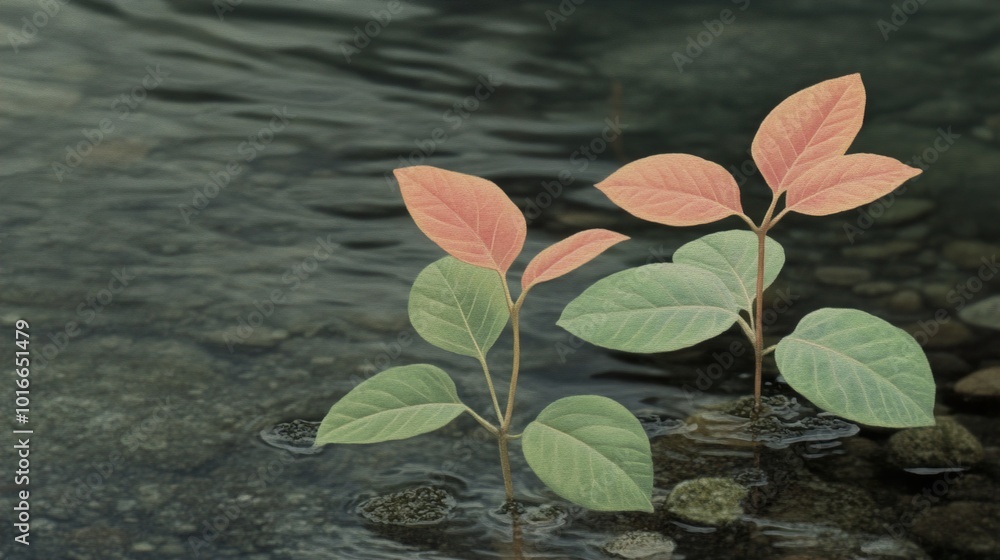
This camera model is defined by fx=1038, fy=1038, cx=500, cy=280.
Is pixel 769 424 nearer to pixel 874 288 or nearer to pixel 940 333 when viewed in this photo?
pixel 940 333

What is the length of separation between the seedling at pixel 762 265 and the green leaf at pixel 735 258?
3.9 inches

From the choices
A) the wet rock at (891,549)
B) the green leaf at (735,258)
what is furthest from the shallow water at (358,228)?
the green leaf at (735,258)

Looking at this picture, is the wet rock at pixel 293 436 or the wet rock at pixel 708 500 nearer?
the wet rock at pixel 708 500

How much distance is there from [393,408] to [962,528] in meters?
0.89

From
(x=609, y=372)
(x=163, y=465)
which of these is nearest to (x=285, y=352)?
(x=163, y=465)

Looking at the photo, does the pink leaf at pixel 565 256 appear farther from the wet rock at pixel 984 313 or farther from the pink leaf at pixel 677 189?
the wet rock at pixel 984 313

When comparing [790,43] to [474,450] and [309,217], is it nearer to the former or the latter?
[309,217]

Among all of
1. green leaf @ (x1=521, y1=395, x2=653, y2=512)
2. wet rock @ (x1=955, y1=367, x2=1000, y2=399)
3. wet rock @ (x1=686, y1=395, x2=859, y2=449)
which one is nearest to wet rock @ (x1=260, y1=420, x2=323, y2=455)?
green leaf @ (x1=521, y1=395, x2=653, y2=512)

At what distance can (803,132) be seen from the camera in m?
1.51

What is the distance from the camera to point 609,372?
212 cm

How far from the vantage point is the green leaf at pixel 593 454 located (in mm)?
1333

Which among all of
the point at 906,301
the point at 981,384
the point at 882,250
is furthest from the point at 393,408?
the point at 882,250

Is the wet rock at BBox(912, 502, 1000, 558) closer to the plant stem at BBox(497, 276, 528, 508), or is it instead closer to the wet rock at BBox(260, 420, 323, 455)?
the plant stem at BBox(497, 276, 528, 508)

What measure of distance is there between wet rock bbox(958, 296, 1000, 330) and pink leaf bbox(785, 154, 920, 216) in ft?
3.59
